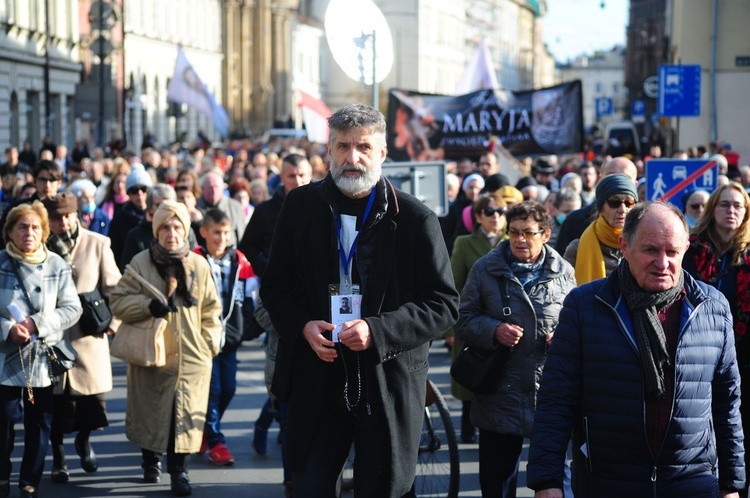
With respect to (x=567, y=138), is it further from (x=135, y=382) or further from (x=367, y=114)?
(x=367, y=114)

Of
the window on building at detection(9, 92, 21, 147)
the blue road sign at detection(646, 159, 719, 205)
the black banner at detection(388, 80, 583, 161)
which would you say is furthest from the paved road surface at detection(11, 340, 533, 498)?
the window on building at detection(9, 92, 21, 147)

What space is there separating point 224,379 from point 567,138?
409 inches

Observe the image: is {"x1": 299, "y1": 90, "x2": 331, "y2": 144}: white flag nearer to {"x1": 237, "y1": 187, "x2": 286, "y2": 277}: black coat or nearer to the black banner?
the black banner

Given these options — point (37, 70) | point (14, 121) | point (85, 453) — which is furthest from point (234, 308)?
point (37, 70)

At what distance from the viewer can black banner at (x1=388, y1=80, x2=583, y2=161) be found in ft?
62.1

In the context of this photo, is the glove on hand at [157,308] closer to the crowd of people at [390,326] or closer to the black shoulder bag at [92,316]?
the crowd of people at [390,326]

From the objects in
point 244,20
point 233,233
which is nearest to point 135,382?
point 233,233

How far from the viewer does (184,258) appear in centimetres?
852

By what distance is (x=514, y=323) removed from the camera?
6848 mm

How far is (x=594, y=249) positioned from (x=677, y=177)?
4.95m

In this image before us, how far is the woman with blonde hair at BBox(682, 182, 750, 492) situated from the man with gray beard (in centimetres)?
230

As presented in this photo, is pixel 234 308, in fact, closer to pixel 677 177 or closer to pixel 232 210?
pixel 232 210

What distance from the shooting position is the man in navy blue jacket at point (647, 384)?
4.67 metres

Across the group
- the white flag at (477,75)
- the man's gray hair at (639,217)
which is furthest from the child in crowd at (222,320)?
the white flag at (477,75)
